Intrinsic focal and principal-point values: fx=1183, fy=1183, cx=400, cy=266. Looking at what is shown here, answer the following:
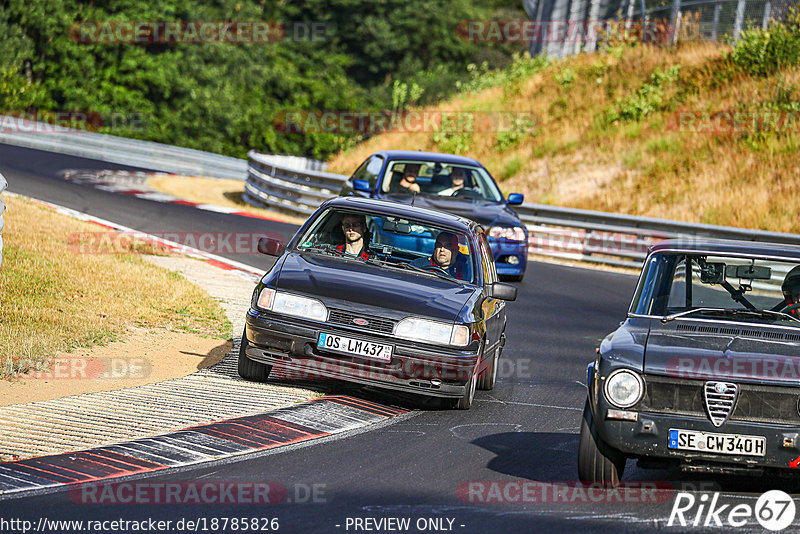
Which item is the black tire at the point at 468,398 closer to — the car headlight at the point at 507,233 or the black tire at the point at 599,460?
the black tire at the point at 599,460

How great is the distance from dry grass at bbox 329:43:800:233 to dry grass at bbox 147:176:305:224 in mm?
3643

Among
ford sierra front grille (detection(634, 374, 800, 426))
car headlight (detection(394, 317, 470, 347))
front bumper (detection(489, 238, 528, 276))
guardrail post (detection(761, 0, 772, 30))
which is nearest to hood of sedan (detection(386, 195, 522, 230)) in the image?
front bumper (detection(489, 238, 528, 276))

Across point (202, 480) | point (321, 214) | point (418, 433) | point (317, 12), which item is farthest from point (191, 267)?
point (317, 12)

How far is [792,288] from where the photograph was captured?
7895 mm

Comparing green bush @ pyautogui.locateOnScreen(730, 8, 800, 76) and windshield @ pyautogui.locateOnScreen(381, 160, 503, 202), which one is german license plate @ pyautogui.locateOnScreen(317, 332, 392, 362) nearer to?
windshield @ pyautogui.locateOnScreen(381, 160, 503, 202)

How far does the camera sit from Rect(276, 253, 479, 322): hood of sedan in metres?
8.77

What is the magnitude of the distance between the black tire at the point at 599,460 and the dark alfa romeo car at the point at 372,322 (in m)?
2.12

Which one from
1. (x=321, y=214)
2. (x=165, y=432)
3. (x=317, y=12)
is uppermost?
(x=317, y=12)

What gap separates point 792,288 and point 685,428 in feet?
6.40

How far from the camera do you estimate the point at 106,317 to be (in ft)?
38.1

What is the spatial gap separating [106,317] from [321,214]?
2.82 metres

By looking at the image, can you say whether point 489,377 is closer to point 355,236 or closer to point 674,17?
point 355,236

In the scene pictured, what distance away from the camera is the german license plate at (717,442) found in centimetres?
636

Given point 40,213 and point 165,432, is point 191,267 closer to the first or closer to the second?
point 40,213
